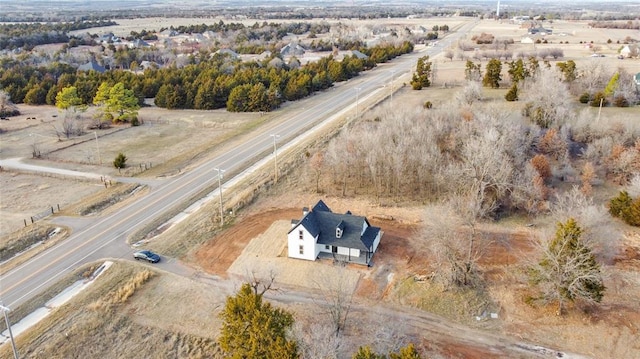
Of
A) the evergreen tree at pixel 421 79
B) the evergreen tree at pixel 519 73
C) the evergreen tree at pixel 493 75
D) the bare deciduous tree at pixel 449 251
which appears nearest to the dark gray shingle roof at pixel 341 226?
the bare deciduous tree at pixel 449 251

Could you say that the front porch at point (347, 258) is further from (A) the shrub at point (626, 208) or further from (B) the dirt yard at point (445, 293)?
(A) the shrub at point (626, 208)

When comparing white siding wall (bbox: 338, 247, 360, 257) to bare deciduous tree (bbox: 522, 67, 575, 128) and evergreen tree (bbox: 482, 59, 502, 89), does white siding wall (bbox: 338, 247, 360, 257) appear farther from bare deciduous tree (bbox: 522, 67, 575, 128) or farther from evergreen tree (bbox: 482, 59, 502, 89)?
evergreen tree (bbox: 482, 59, 502, 89)

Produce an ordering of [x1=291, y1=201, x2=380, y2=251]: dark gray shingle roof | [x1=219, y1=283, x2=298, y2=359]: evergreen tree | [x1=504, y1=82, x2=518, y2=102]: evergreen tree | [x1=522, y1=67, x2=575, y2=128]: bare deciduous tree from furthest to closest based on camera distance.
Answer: [x1=504, y1=82, x2=518, y2=102]: evergreen tree, [x1=522, y1=67, x2=575, y2=128]: bare deciduous tree, [x1=291, y1=201, x2=380, y2=251]: dark gray shingle roof, [x1=219, y1=283, x2=298, y2=359]: evergreen tree

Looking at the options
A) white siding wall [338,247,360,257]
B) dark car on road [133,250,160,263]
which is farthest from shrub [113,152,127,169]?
white siding wall [338,247,360,257]

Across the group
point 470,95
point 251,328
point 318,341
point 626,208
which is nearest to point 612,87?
point 470,95

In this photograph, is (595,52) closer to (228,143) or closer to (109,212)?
(228,143)

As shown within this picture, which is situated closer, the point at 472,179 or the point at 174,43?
the point at 472,179

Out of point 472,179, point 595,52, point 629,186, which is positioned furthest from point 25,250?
point 595,52

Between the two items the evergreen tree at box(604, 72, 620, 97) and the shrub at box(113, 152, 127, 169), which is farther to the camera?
the evergreen tree at box(604, 72, 620, 97)
